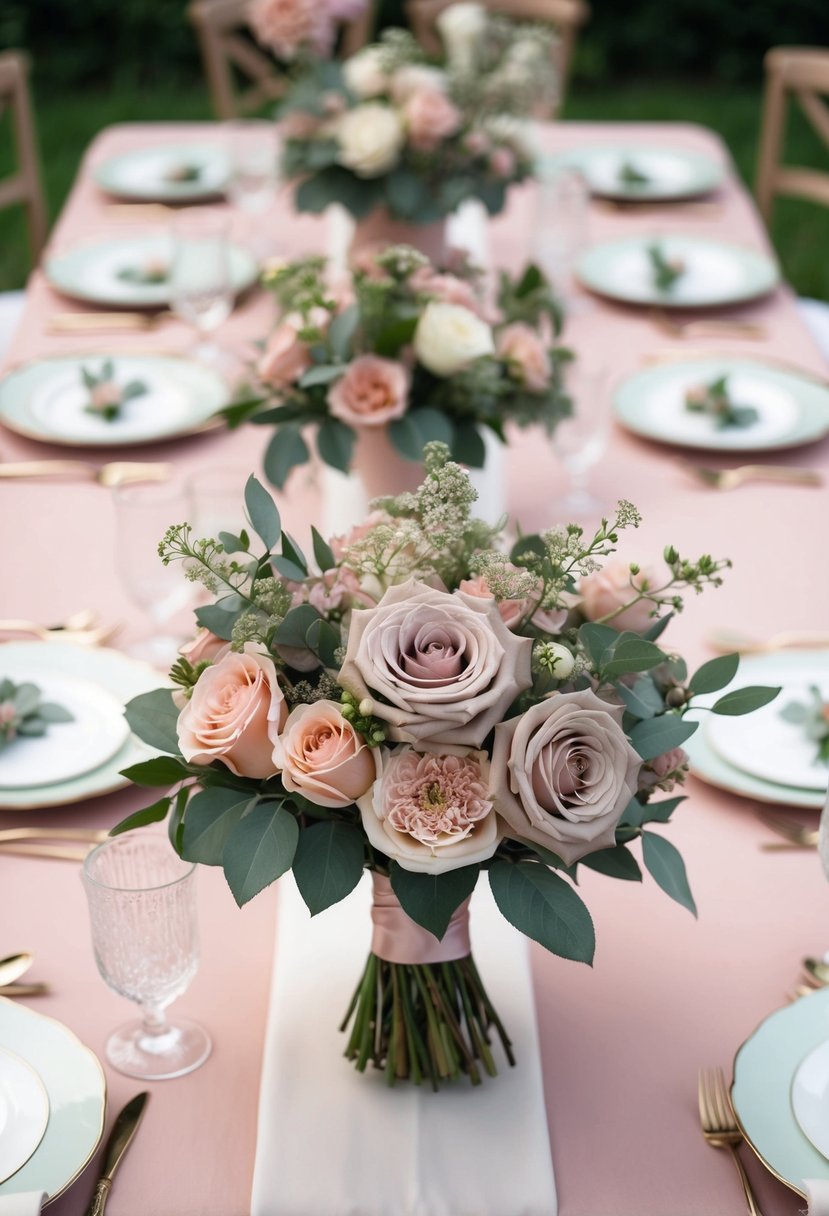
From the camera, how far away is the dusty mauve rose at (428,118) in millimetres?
2275

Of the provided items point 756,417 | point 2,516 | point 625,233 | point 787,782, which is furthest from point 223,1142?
point 625,233

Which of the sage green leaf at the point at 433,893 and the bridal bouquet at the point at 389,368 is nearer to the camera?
the sage green leaf at the point at 433,893

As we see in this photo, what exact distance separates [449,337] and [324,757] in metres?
0.84

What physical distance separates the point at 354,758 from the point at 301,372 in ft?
2.79

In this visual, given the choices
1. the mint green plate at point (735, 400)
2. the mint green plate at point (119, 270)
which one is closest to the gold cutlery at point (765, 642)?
the mint green plate at point (735, 400)

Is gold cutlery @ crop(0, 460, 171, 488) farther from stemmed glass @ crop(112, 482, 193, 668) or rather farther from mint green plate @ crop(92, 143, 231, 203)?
mint green plate @ crop(92, 143, 231, 203)

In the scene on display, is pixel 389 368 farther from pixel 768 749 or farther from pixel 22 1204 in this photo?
pixel 22 1204

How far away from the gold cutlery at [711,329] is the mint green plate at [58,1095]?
1.80 meters

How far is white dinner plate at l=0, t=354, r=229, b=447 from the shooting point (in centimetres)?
223

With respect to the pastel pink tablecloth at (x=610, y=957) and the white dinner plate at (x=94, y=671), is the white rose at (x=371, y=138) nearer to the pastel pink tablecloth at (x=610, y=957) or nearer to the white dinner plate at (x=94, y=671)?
the pastel pink tablecloth at (x=610, y=957)

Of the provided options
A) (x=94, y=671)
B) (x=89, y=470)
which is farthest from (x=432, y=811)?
(x=89, y=470)

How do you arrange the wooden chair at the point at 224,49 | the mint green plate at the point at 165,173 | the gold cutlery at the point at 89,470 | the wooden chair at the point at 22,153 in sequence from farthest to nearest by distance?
the wooden chair at the point at 224,49 → the wooden chair at the point at 22,153 → the mint green plate at the point at 165,173 → the gold cutlery at the point at 89,470

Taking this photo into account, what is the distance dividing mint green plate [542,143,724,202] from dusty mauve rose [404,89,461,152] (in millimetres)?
848

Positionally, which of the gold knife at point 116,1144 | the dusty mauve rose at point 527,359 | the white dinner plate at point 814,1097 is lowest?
the gold knife at point 116,1144
